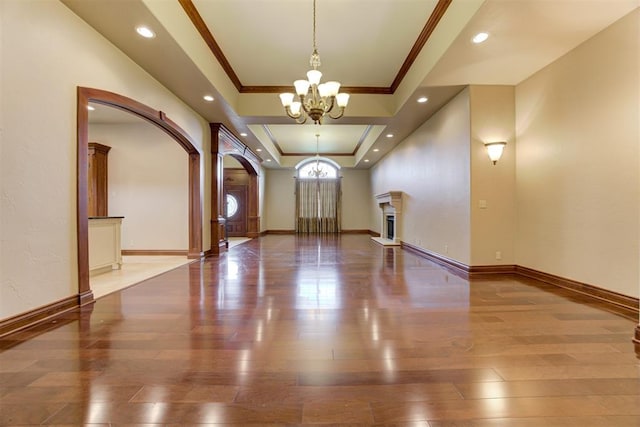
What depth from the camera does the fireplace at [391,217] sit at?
27.0ft

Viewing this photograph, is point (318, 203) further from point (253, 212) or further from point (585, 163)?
point (585, 163)

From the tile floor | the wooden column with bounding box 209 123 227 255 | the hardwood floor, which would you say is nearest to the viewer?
the hardwood floor

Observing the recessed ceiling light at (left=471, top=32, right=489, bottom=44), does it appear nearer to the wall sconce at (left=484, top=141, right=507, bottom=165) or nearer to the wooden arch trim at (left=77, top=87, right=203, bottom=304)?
the wall sconce at (left=484, top=141, right=507, bottom=165)

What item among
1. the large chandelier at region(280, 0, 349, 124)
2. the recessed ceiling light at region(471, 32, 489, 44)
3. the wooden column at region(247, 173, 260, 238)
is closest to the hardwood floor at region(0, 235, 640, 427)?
the large chandelier at region(280, 0, 349, 124)

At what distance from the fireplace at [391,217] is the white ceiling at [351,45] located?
2.87 meters

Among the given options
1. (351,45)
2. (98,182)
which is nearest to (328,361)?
(351,45)

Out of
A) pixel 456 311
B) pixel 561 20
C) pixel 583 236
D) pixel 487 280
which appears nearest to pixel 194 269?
pixel 456 311

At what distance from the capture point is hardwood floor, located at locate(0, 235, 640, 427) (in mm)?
1464

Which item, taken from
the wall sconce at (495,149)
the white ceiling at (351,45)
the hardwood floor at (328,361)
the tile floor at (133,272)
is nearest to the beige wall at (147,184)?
the tile floor at (133,272)

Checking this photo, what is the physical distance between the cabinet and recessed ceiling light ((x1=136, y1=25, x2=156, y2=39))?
4.28 meters

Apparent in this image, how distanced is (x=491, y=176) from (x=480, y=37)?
2.11 m

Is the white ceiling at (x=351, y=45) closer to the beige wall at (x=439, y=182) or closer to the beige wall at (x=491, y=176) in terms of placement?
the beige wall at (x=491, y=176)

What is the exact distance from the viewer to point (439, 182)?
562 centimetres

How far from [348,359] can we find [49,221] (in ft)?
10.0
